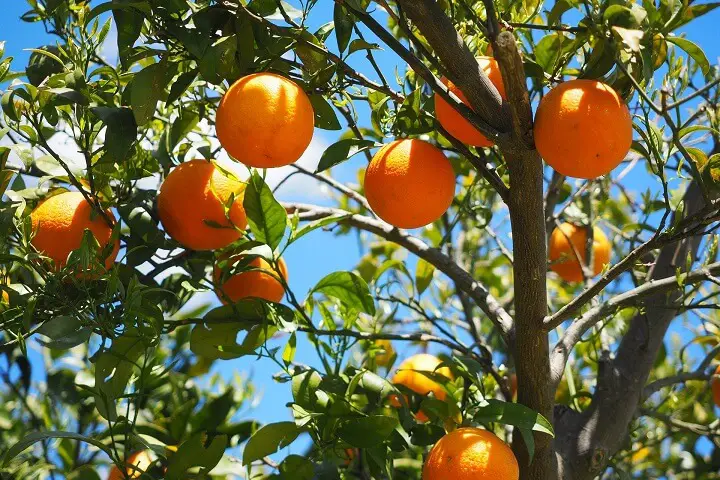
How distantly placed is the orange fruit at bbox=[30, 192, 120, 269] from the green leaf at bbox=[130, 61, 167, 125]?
0.20 meters

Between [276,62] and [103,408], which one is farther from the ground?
[276,62]

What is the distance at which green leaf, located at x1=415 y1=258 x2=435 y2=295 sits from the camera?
1647 mm

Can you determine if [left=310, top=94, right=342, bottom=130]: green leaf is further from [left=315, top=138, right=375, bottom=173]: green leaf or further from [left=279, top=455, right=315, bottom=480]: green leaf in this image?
[left=279, top=455, right=315, bottom=480]: green leaf

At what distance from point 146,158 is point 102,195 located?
0.30 feet

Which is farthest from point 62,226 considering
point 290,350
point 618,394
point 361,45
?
point 618,394

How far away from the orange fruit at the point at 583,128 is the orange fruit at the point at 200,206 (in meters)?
0.49

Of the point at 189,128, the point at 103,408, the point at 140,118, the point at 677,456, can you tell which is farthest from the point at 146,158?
the point at 677,456

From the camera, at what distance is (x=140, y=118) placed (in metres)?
1.04

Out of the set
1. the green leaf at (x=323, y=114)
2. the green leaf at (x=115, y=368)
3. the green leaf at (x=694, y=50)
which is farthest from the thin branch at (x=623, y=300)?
the green leaf at (x=115, y=368)

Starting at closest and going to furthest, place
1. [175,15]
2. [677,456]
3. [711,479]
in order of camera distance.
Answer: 1. [175,15]
2. [711,479]
3. [677,456]

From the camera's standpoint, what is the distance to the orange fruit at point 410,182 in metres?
1.07

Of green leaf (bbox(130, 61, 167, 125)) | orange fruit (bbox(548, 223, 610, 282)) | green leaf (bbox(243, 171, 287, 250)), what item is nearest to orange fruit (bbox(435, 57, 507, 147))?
green leaf (bbox(243, 171, 287, 250))

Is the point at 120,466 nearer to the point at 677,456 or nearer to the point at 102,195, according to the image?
the point at 102,195

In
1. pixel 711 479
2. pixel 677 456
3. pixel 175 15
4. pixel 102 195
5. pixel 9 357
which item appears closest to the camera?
pixel 175 15
